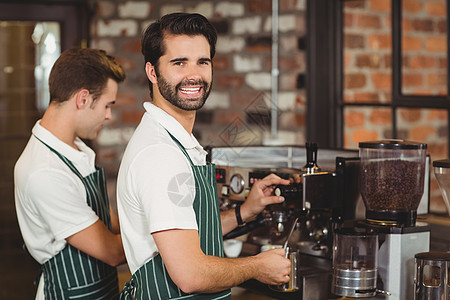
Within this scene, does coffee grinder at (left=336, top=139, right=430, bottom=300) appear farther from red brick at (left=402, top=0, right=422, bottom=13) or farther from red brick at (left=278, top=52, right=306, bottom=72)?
red brick at (left=278, top=52, right=306, bottom=72)

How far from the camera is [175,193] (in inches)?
71.6

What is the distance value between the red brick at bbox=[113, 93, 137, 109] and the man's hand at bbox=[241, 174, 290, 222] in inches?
57.7

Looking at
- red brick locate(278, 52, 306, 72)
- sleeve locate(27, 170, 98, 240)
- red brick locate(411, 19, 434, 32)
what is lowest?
sleeve locate(27, 170, 98, 240)

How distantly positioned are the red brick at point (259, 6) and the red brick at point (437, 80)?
968 millimetres

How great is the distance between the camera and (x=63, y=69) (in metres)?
2.43

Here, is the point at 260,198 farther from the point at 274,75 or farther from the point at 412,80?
the point at 274,75

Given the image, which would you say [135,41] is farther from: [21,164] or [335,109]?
[21,164]

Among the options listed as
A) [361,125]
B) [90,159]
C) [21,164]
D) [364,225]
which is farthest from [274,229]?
[361,125]

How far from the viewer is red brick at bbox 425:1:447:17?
120 inches

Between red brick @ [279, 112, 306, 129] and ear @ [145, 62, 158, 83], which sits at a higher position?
ear @ [145, 62, 158, 83]

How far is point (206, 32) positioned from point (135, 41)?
173cm

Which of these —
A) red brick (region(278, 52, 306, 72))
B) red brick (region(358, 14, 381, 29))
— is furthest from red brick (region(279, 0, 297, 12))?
red brick (region(358, 14, 381, 29))

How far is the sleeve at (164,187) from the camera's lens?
1781 millimetres

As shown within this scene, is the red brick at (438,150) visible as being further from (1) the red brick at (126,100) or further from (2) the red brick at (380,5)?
(1) the red brick at (126,100)
